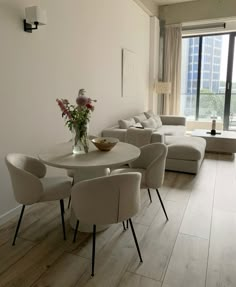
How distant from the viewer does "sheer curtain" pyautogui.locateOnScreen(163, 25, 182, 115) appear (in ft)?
22.5

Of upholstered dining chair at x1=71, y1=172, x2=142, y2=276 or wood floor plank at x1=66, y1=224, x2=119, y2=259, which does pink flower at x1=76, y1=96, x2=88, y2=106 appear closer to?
upholstered dining chair at x1=71, y1=172, x2=142, y2=276

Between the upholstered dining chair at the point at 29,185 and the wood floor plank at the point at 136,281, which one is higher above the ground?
the upholstered dining chair at the point at 29,185

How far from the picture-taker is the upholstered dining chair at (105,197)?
177 cm

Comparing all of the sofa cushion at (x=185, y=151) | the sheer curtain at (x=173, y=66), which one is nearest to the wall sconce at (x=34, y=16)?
the sofa cushion at (x=185, y=151)

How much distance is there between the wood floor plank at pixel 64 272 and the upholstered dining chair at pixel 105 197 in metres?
0.13

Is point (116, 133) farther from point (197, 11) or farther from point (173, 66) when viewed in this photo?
point (197, 11)

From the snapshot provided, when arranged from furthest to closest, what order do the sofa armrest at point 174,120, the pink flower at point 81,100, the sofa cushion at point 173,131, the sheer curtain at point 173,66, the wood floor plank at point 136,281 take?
the sheer curtain at point 173,66 → the sofa armrest at point 174,120 → the sofa cushion at point 173,131 → the pink flower at point 81,100 → the wood floor plank at point 136,281

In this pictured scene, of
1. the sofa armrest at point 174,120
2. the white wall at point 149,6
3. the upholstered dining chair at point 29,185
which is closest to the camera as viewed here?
the upholstered dining chair at point 29,185

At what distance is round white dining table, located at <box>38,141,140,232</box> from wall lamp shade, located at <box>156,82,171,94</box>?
4.34 metres

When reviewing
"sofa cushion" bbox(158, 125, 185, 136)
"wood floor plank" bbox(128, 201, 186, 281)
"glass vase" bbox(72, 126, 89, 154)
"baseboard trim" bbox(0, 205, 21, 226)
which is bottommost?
"wood floor plank" bbox(128, 201, 186, 281)

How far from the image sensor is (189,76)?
7375mm

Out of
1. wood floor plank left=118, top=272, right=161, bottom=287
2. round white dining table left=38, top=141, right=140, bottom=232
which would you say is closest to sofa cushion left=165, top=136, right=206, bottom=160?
round white dining table left=38, top=141, right=140, bottom=232

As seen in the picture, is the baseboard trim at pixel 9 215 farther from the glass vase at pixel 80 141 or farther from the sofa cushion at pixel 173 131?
the sofa cushion at pixel 173 131

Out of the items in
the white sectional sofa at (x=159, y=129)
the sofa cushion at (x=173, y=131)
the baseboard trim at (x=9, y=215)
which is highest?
the white sectional sofa at (x=159, y=129)
